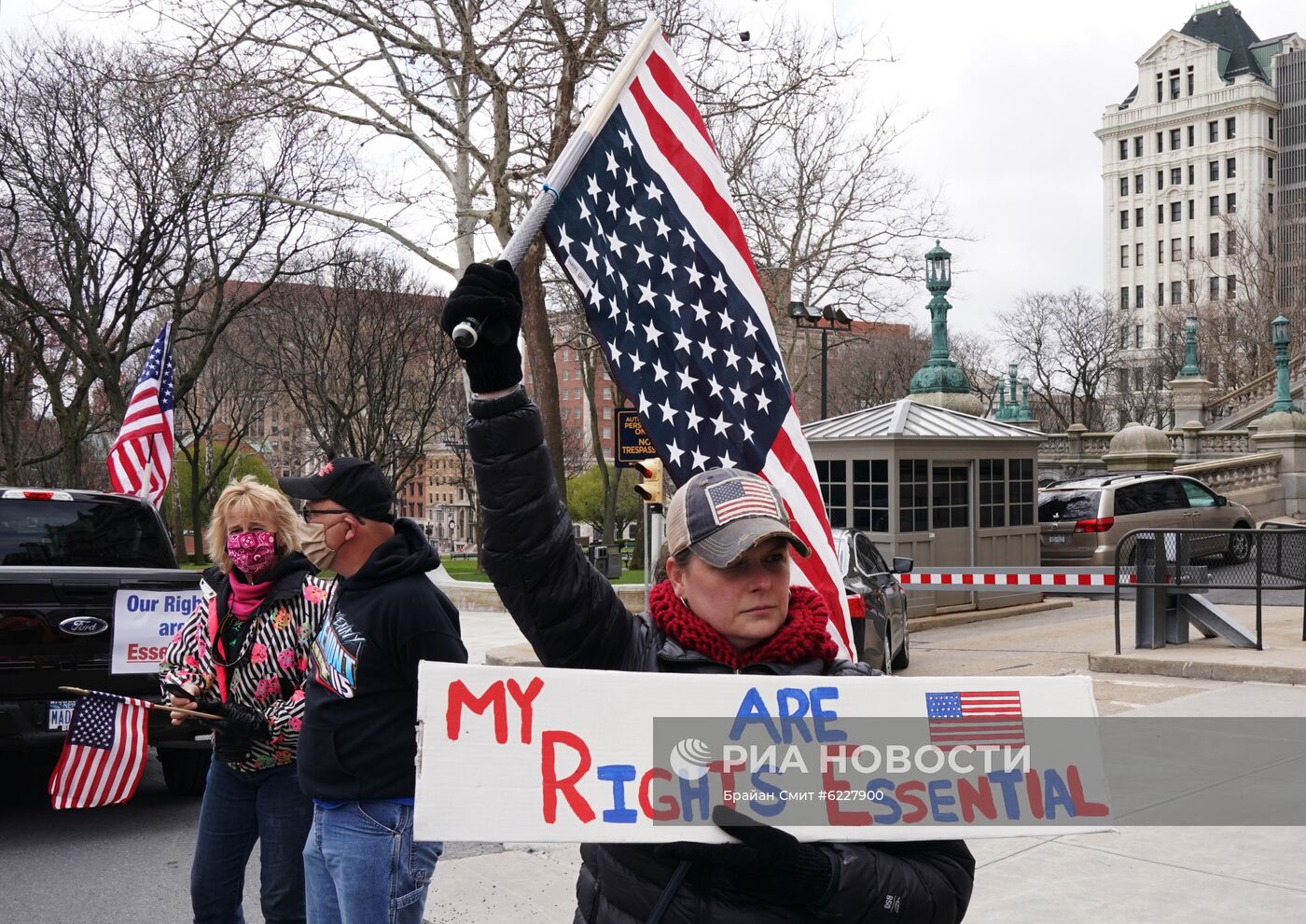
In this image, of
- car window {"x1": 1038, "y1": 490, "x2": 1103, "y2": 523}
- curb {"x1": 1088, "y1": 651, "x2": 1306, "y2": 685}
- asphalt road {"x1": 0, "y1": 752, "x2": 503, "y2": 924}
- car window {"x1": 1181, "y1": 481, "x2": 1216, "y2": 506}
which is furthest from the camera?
car window {"x1": 1181, "y1": 481, "x2": 1216, "y2": 506}

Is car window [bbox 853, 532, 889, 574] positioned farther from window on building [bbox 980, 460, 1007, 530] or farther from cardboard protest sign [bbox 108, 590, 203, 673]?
cardboard protest sign [bbox 108, 590, 203, 673]

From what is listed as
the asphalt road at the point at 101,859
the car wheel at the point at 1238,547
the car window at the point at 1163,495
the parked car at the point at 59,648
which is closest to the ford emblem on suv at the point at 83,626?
the parked car at the point at 59,648

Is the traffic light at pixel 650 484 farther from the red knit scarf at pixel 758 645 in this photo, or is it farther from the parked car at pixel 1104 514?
the red knit scarf at pixel 758 645

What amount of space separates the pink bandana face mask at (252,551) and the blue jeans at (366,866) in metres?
1.18

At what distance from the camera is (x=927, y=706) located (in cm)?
246

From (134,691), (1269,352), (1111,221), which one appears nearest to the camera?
(134,691)

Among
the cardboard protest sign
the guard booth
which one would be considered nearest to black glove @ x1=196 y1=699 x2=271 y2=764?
the cardboard protest sign

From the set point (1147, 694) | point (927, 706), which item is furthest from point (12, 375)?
point (927, 706)

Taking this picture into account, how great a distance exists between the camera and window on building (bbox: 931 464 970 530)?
16953 mm

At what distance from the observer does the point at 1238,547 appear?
12.8m

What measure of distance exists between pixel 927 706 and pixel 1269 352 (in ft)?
188

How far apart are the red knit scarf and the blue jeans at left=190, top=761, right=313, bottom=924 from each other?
225 cm

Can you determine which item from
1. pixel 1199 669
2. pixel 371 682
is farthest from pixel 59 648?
pixel 1199 669

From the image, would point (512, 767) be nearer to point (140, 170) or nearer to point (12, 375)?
point (140, 170)
